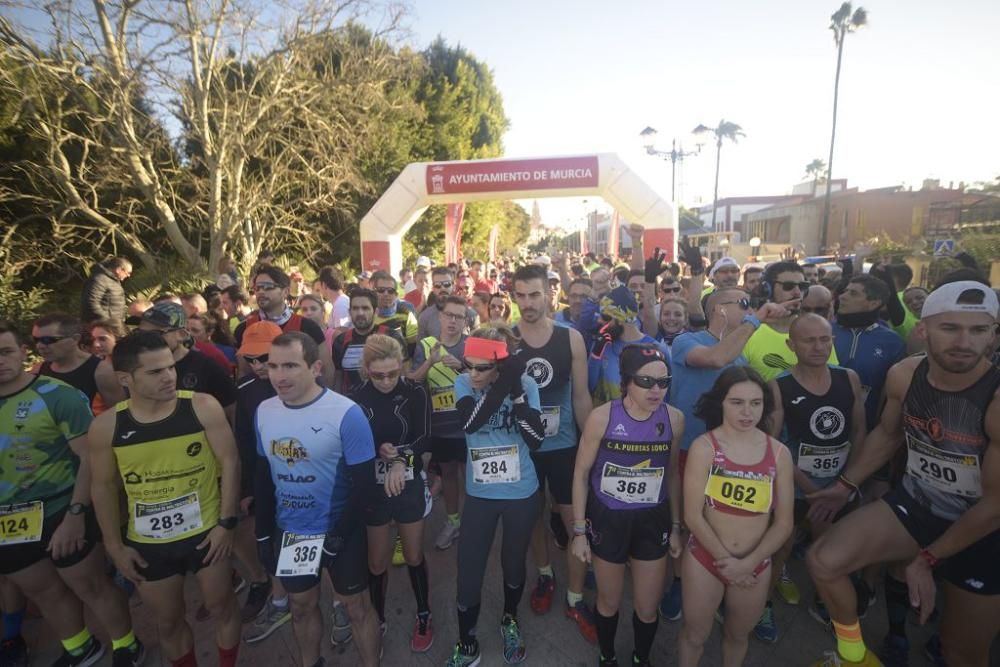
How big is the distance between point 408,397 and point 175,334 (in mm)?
1837

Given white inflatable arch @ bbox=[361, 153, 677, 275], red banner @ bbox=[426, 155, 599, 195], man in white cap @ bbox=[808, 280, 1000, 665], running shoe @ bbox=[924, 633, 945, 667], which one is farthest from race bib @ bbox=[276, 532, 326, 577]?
red banner @ bbox=[426, 155, 599, 195]

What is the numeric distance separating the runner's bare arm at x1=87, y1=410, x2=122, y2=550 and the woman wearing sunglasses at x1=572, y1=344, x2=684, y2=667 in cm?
246

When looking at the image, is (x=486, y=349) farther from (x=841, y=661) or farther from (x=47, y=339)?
(x=47, y=339)

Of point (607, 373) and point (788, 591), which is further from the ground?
point (607, 373)

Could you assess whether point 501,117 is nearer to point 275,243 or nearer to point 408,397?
point 275,243

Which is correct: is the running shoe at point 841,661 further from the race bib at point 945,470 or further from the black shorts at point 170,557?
the black shorts at point 170,557

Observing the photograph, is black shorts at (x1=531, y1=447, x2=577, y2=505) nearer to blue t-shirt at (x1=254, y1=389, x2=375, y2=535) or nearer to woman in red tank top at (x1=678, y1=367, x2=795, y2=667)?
woman in red tank top at (x1=678, y1=367, x2=795, y2=667)

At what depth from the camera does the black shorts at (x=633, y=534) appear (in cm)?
247

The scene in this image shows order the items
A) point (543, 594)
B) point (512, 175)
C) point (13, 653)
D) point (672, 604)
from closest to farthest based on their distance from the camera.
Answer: point (13, 653)
point (672, 604)
point (543, 594)
point (512, 175)

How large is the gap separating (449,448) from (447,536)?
0.88 metres

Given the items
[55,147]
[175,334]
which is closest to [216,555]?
[175,334]

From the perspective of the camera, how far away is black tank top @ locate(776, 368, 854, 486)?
9.29 ft

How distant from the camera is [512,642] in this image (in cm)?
282

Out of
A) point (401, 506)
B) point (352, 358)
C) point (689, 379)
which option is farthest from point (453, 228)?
point (401, 506)
